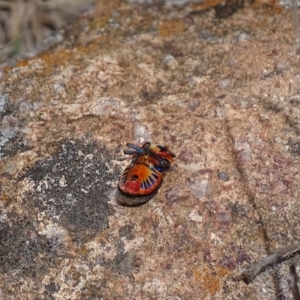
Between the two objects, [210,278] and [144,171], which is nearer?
[210,278]

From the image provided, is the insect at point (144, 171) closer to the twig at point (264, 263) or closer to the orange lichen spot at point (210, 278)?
the orange lichen spot at point (210, 278)

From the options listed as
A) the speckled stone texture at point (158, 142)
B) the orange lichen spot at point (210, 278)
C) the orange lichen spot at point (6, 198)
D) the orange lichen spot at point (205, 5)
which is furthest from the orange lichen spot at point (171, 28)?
the orange lichen spot at point (210, 278)

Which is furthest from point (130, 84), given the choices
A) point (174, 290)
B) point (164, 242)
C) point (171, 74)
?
point (174, 290)

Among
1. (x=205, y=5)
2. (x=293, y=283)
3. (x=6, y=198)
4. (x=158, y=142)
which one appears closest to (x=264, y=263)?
(x=293, y=283)

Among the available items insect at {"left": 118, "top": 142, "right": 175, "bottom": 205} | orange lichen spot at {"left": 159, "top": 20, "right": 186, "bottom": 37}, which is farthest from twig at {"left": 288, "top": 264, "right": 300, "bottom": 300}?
orange lichen spot at {"left": 159, "top": 20, "right": 186, "bottom": 37}

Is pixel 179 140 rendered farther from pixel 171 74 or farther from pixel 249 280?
pixel 249 280

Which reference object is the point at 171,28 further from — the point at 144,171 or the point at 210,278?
the point at 210,278
